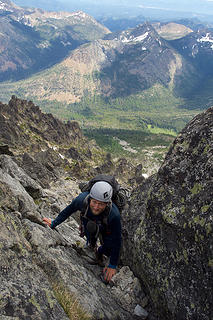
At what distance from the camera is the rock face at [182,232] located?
9.18m

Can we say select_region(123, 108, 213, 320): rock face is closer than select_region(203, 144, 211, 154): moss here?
Yes

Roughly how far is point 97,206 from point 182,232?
3.70m

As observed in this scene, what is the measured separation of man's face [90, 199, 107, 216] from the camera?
11.0m

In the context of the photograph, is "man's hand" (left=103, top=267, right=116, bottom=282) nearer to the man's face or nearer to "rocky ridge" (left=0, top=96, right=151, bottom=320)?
"rocky ridge" (left=0, top=96, right=151, bottom=320)

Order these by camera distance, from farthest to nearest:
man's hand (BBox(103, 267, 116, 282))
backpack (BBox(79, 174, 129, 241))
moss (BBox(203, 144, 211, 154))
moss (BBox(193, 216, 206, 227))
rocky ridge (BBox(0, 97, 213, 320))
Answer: man's hand (BBox(103, 267, 116, 282)), backpack (BBox(79, 174, 129, 241)), moss (BBox(203, 144, 211, 154)), moss (BBox(193, 216, 206, 227)), rocky ridge (BBox(0, 97, 213, 320))

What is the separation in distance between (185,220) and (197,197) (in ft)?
3.37

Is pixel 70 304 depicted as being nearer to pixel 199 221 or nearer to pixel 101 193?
pixel 101 193

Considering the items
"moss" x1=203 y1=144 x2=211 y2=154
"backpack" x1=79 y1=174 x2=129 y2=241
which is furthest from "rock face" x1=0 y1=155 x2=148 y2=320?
"moss" x1=203 y1=144 x2=211 y2=154

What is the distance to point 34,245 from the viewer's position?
11195 mm

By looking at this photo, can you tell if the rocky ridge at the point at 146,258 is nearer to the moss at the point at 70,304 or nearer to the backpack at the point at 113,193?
the moss at the point at 70,304

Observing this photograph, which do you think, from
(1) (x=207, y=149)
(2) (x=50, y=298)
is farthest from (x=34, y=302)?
(1) (x=207, y=149)

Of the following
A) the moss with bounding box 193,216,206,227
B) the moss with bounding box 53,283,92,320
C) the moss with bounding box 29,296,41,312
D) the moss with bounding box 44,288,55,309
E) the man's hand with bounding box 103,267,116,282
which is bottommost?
the man's hand with bounding box 103,267,116,282

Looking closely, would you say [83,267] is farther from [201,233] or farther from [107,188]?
[201,233]

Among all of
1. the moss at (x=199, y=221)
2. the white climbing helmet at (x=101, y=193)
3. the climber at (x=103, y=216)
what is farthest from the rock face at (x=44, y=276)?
the moss at (x=199, y=221)
